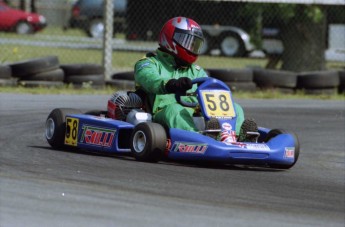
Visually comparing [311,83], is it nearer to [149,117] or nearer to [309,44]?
[309,44]

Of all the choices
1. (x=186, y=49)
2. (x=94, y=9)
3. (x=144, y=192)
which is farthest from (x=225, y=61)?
(x=144, y=192)

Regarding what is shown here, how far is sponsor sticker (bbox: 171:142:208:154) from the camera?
7547 mm

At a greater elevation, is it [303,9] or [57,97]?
[303,9]

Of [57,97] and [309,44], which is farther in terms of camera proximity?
[309,44]

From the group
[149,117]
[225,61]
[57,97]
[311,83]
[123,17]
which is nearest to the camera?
[149,117]

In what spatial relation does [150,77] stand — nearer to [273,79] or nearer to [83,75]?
[83,75]

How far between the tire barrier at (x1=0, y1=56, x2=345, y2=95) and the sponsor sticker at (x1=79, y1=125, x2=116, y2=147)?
5213 millimetres

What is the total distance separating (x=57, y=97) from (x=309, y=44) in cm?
666

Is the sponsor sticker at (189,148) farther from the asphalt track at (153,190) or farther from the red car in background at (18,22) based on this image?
the red car in background at (18,22)

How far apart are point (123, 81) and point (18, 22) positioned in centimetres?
1235

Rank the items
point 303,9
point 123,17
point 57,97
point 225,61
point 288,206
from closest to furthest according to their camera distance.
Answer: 1. point 288,206
2. point 57,97
3. point 303,9
4. point 225,61
5. point 123,17

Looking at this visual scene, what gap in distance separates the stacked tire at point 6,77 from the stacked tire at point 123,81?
1.38 metres

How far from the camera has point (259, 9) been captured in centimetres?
1817

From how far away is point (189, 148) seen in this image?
24.9ft
